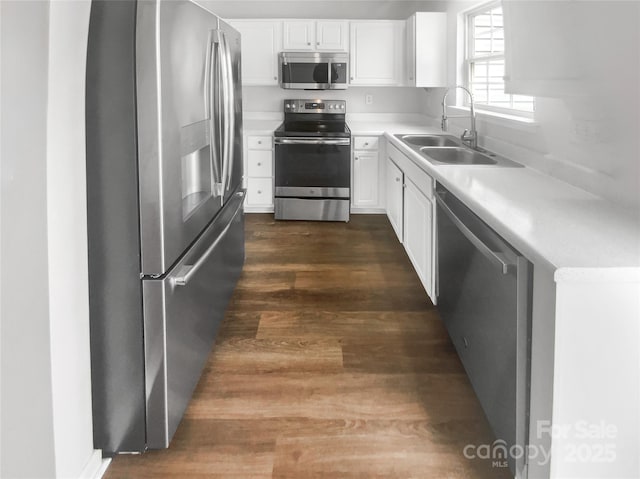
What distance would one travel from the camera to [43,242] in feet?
4.96

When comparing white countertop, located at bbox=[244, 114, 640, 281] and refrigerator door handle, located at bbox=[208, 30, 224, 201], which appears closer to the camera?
white countertop, located at bbox=[244, 114, 640, 281]

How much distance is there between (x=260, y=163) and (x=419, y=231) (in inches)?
105

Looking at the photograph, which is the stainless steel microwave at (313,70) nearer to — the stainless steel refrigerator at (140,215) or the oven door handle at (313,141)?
the oven door handle at (313,141)

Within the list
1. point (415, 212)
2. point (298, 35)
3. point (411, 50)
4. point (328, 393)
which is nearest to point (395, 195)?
point (415, 212)

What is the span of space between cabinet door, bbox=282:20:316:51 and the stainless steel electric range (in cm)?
86

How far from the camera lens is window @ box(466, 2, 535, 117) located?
3.85m

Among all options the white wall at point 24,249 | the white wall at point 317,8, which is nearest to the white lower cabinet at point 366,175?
the white wall at point 317,8

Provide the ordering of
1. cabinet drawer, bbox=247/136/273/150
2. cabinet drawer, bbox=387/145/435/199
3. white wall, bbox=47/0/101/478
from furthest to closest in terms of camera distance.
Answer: cabinet drawer, bbox=247/136/273/150 → cabinet drawer, bbox=387/145/435/199 → white wall, bbox=47/0/101/478

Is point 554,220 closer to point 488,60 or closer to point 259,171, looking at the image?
point 488,60

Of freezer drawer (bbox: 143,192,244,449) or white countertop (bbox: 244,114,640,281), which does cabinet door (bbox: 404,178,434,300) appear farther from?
freezer drawer (bbox: 143,192,244,449)

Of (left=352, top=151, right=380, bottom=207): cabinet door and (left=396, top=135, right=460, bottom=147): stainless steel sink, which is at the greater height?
(left=396, top=135, right=460, bottom=147): stainless steel sink

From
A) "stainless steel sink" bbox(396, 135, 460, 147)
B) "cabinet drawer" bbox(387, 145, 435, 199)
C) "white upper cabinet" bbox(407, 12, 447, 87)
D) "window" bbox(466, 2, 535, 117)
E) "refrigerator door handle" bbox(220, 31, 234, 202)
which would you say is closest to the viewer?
"refrigerator door handle" bbox(220, 31, 234, 202)

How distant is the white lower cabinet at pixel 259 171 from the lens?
5.77m

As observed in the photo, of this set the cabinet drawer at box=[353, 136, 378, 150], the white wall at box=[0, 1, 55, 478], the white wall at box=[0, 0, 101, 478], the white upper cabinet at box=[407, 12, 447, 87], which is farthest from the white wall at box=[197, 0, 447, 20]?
the white wall at box=[0, 1, 55, 478]
